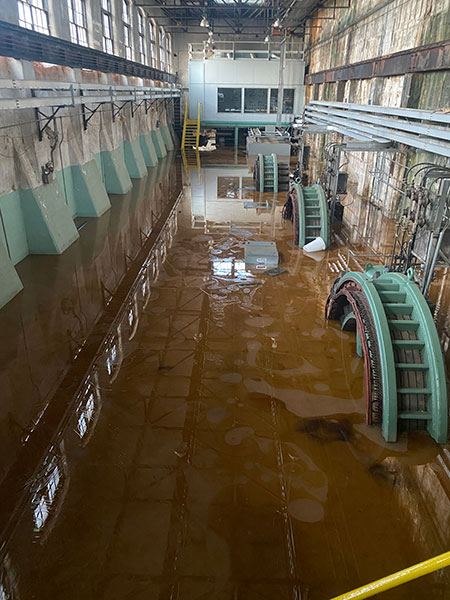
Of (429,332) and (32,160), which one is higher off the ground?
(32,160)

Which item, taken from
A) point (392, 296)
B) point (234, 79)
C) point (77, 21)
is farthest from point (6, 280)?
point (234, 79)

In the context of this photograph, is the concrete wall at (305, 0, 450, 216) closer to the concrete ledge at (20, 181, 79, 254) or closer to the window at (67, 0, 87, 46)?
the concrete ledge at (20, 181, 79, 254)

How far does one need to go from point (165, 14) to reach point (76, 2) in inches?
529

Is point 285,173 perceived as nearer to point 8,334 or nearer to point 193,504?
point 8,334

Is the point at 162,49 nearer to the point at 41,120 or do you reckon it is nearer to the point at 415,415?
the point at 41,120

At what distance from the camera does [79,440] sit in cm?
445

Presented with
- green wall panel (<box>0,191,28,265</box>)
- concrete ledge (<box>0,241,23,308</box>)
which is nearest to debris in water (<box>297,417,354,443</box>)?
concrete ledge (<box>0,241,23,308</box>)

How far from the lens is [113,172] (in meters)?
14.6

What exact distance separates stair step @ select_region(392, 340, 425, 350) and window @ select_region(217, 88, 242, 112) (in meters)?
24.6

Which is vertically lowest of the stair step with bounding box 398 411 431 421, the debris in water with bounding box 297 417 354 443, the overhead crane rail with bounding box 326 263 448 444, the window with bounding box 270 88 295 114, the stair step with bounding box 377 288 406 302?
the debris in water with bounding box 297 417 354 443

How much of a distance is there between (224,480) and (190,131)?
25959 mm

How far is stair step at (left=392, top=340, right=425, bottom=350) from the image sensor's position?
4.70 metres

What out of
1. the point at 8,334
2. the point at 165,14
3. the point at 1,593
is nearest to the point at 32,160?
the point at 8,334

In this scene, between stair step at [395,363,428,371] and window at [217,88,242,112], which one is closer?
stair step at [395,363,428,371]
